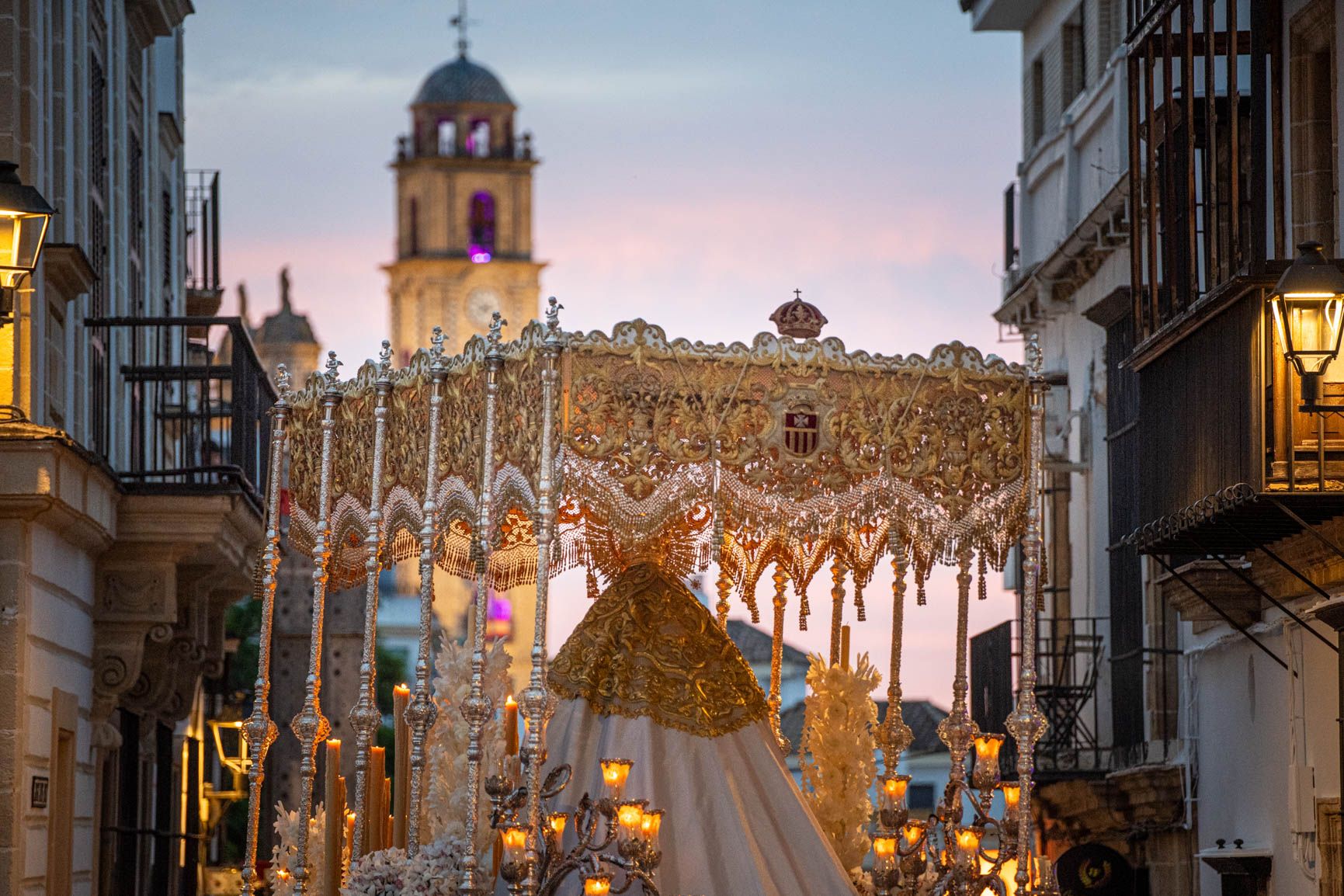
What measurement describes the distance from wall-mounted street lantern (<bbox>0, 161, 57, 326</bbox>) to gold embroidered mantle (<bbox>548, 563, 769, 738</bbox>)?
12.1ft

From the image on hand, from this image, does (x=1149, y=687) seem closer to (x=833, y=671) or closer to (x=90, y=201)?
(x=833, y=671)

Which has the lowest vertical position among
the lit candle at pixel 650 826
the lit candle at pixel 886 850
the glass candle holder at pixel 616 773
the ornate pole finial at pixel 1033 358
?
the lit candle at pixel 886 850

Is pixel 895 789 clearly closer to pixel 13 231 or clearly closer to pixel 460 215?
pixel 13 231

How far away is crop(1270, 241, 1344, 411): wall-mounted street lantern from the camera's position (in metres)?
13.6

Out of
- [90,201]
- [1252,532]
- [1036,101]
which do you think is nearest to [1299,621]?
[1252,532]

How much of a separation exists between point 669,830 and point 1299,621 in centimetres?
511

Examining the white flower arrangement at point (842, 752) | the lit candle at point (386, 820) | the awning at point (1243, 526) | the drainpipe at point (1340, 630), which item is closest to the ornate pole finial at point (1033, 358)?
the awning at point (1243, 526)

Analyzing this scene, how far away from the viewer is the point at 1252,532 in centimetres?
1589

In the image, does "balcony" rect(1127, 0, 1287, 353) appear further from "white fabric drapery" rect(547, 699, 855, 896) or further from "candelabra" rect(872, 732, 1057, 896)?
"white fabric drapery" rect(547, 699, 855, 896)

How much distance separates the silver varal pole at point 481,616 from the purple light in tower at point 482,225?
86.3 m

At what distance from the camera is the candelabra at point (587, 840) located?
1207 cm

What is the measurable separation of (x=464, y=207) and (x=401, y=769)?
87.0 metres

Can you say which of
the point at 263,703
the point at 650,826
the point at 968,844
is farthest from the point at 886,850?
the point at 263,703

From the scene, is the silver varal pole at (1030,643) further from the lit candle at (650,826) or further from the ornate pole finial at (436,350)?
the ornate pole finial at (436,350)
